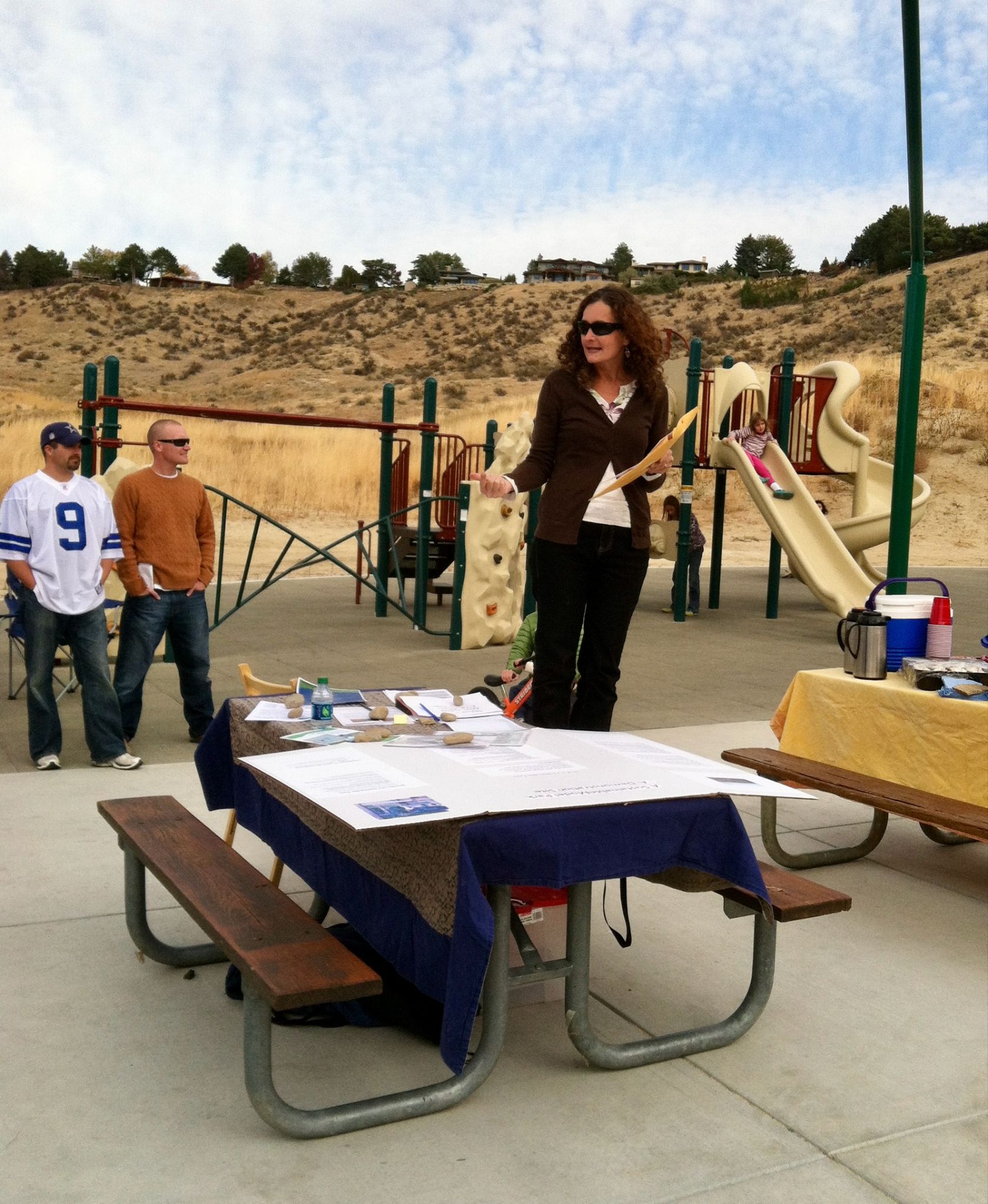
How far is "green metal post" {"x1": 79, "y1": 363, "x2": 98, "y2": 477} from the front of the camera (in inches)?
369

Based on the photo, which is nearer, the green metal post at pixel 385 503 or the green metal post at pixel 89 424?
the green metal post at pixel 89 424

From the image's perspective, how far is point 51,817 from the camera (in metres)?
5.75

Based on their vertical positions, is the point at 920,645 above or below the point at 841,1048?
above

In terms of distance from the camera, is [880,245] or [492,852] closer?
[492,852]

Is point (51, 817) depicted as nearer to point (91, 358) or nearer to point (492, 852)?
point (492, 852)

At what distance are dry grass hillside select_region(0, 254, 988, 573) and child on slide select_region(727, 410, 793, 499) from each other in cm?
920

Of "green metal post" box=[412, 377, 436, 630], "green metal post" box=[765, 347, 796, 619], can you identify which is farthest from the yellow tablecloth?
"green metal post" box=[765, 347, 796, 619]

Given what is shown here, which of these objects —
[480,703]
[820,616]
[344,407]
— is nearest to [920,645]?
[480,703]

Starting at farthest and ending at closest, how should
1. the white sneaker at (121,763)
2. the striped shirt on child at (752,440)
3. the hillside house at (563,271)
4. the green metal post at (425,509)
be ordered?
the hillside house at (563,271) → the striped shirt on child at (752,440) → the green metal post at (425,509) → the white sneaker at (121,763)

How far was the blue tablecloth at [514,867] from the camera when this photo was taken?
111 inches

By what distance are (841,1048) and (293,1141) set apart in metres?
1.53

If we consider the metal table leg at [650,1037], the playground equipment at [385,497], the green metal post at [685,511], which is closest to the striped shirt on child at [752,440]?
the green metal post at [685,511]

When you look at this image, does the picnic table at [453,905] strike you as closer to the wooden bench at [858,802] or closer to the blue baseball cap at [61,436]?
the wooden bench at [858,802]

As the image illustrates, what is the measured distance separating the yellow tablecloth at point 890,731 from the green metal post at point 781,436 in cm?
944
